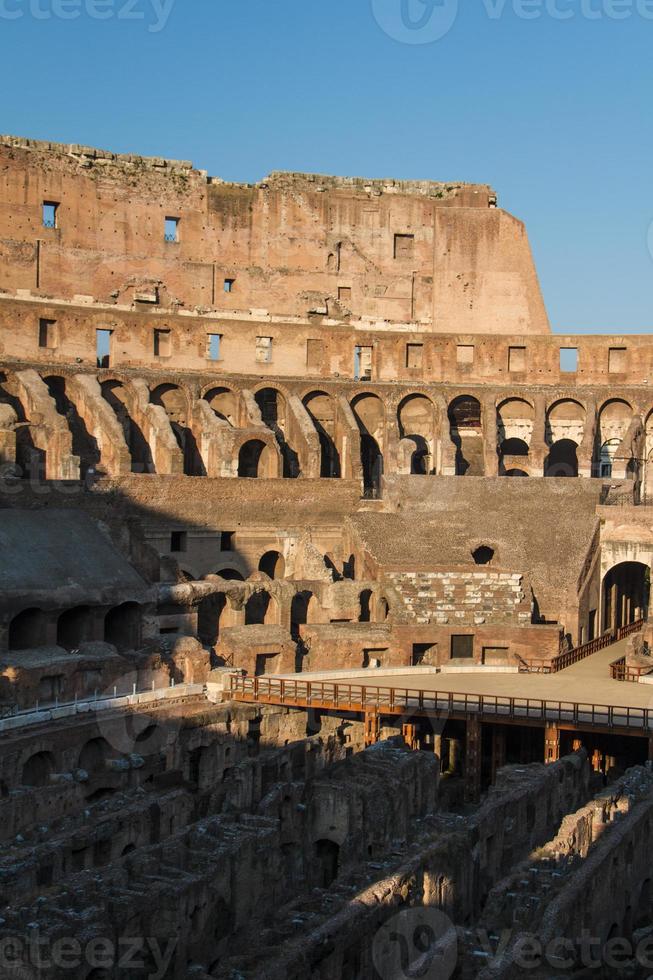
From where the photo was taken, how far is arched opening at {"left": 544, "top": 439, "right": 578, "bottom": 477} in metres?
46.1

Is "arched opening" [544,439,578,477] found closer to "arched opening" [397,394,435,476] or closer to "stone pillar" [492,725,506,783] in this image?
"arched opening" [397,394,435,476]

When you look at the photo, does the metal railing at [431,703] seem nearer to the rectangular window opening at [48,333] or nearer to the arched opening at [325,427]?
the arched opening at [325,427]

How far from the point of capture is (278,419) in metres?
45.7

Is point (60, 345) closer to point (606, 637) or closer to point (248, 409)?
point (248, 409)

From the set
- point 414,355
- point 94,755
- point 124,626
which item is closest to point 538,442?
point 414,355

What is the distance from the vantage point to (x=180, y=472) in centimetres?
3938

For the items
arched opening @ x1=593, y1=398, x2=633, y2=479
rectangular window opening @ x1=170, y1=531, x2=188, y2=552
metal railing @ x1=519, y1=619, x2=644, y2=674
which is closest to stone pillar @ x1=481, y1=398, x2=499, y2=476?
arched opening @ x1=593, y1=398, x2=633, y2=479

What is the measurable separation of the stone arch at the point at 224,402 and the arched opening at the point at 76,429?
5208mm

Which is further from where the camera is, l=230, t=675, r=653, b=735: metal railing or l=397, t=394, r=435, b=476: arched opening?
l=397, t=394, r=435, b=476: arched opening

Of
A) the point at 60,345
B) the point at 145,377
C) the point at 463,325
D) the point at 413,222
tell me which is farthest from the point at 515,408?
the point at 60,345

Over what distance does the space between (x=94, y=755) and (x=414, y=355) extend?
25.4m

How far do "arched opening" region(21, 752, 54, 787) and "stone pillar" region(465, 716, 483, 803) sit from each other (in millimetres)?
8963

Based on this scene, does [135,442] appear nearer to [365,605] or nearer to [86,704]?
[365,605]

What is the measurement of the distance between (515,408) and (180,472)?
14185 millimetres
